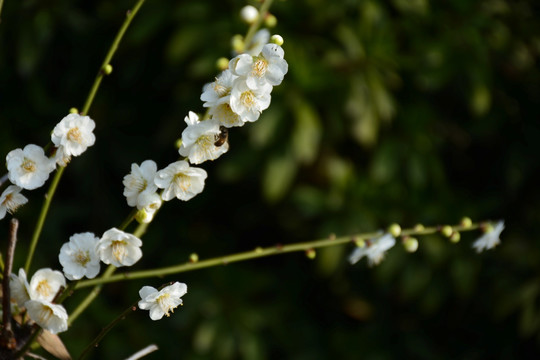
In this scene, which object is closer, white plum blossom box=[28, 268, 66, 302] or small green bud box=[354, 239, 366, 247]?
white plum blossom box=[28, 268, 66, 302]

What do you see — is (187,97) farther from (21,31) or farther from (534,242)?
(534,242)

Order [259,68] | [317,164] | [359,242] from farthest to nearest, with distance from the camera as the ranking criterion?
[317,164]
[359,242]
[259,68]

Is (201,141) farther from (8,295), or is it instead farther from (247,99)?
(8,295)

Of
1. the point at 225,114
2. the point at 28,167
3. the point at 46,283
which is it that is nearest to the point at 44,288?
the point at 46,283

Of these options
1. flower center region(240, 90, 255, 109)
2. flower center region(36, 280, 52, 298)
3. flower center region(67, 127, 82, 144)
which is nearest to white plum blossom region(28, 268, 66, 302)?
flower center region(36, 280, 52, 298)

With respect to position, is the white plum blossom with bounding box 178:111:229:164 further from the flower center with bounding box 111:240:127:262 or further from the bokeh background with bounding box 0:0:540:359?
the bokeh background with bounding box 0:0:540:359

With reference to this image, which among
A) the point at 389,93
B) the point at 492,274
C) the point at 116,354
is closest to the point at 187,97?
the point at 389,93

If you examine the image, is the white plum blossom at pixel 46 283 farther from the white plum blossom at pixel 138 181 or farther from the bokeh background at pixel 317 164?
the bokeh background at pixel 317 164

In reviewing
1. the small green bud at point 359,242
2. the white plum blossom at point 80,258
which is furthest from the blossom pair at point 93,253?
the small green bud at point 359,242
